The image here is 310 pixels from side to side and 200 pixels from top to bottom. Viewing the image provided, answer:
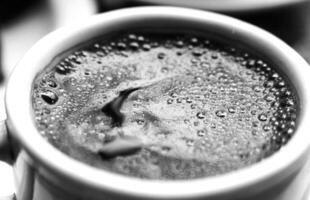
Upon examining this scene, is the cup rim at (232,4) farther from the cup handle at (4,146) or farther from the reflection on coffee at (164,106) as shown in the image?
the cup handle at (4,146)

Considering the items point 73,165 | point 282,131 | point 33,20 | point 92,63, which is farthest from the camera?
point 33,20

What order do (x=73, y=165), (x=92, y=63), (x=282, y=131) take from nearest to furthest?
(x=73, y=165)
(x=282, y=131)
(x=92, y=63)

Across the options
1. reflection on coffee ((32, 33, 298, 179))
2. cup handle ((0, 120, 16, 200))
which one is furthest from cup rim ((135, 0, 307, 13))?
cup handle ((0, 120, 16, 200))

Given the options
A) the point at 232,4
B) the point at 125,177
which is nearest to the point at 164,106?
the point at 125,177

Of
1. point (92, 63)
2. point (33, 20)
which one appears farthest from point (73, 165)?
point (33, 20)

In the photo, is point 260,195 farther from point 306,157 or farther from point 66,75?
point 66,75
